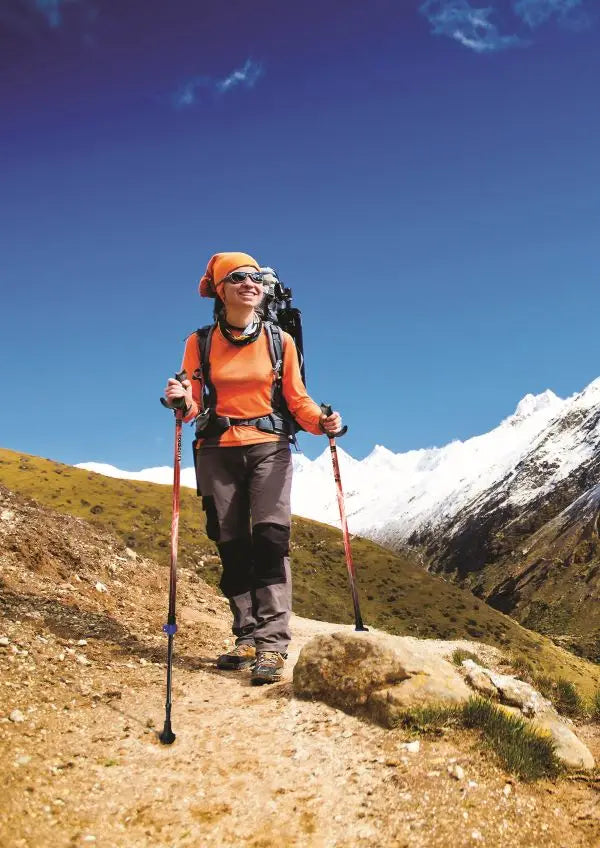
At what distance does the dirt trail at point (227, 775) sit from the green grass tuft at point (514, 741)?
0.11 m

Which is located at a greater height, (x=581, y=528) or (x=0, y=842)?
(x=581, y=528)

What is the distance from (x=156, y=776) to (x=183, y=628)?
6038mm

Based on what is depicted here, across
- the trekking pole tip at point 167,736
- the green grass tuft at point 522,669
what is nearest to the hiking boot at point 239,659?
the trekking pole tip at point 167,736

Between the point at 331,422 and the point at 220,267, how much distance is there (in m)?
2.47

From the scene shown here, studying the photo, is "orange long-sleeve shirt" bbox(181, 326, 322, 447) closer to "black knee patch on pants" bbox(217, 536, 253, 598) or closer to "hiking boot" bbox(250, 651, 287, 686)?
"black knee patch on pants" bbox(217, 536, 253, 598)

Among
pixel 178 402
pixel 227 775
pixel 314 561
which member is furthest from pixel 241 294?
pixel 314 561

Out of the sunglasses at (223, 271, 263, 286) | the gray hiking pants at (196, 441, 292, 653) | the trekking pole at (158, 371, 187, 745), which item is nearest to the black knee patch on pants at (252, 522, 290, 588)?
the gray hiking pants at (196, 441, 292, 653)

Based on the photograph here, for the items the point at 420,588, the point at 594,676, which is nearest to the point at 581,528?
the point at 420,588

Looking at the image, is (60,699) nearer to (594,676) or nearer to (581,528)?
(594,676)

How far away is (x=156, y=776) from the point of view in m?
4.59

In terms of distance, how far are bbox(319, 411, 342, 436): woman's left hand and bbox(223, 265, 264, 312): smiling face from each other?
1.72 metres

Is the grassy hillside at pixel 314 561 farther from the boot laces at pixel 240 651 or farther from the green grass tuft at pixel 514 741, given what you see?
the green grass tuft at pixel 514 741

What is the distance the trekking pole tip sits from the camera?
5.19 meters

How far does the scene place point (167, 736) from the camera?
5203mm
